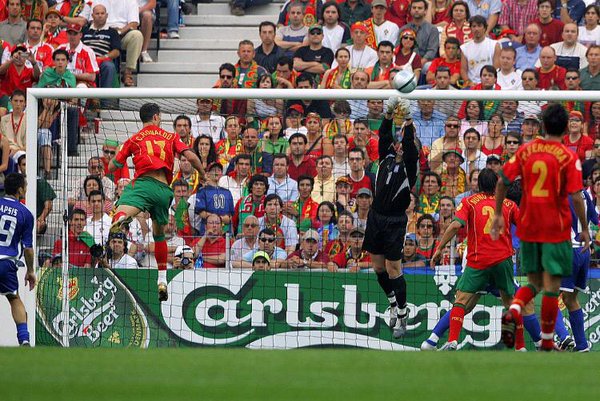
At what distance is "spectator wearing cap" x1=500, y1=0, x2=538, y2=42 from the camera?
18109mm

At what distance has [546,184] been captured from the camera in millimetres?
9586

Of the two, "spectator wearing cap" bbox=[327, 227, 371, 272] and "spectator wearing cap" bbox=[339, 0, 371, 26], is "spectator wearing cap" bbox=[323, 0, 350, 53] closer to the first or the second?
"spectator wearing cap" bbox=[339, 0, 371, 26]

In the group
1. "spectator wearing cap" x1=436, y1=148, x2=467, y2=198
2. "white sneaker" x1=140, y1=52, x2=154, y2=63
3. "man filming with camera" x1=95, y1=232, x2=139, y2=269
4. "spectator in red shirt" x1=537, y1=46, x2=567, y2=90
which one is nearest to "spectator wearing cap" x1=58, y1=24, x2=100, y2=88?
"white sneaker" x1=140, y1=52, x2=154, y2=63

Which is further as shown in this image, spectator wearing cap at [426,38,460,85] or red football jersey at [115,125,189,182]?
spectator wearing cap at [426,38,460,85]

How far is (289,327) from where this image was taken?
14289mm

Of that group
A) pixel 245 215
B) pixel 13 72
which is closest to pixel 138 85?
pixel 13 72

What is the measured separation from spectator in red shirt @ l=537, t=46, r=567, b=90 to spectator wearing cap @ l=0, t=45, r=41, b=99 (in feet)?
24.7

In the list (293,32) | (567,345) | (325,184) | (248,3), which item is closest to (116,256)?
(325,184)

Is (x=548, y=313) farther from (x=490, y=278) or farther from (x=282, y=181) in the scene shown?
(x=282, y=181)

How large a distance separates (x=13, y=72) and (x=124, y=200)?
622cm

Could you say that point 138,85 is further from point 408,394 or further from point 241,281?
point 408,394

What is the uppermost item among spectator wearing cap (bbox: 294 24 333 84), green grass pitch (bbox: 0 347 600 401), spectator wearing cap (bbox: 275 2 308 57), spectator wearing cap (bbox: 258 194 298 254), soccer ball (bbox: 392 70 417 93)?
spectator wearing cap (bbox: 275 2 308 57)

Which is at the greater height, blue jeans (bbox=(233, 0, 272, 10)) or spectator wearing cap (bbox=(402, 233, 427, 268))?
blue jeans (bbox=(233, 0, 272, 10))

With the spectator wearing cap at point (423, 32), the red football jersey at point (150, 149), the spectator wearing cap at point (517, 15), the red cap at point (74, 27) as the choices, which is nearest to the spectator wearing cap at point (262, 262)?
the red football jersey at point (150, 149)
